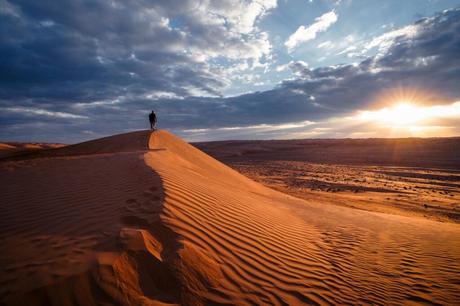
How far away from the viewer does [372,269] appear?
4328mm

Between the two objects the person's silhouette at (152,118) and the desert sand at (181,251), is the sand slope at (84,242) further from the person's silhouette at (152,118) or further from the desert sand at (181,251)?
the person's silhouette at (152,118)

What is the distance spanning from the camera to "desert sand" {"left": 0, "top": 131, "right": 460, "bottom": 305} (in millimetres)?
2600

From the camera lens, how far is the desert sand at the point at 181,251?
2600mm

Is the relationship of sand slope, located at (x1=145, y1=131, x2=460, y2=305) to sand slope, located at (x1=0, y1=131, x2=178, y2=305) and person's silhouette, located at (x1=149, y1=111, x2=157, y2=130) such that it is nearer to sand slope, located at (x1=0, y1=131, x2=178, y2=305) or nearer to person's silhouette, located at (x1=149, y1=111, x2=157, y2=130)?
sand slope, located at (x1=0, y1=131, x2=178, y2=305)

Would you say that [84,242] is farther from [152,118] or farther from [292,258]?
[152,118]

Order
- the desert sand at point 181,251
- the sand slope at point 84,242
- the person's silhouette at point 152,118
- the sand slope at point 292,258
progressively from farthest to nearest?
1. the person's silhouette at point 152,118
2. the sand slope at point 292,258
3. the desert sand at point 181,251
4. the sand slope at point 84,242

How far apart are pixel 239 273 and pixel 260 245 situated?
981mm

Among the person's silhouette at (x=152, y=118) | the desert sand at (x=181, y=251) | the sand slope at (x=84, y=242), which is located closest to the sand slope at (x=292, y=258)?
the desert sand at (x=181, y=251)

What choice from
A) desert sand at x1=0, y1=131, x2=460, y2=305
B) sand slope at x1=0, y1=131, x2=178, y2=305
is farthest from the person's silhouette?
sand slope at x1=0, y1=131, x2=178, y2=305

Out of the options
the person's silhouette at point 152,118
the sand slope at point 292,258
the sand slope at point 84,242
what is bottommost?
the sand slope at point 292,258

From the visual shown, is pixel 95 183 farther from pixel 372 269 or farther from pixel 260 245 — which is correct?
pixel 372 269

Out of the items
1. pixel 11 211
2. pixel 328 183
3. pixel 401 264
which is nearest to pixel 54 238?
pixel 11 211

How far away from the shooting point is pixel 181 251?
10.4 ft

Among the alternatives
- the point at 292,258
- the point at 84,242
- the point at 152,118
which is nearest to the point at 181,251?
the point at 84,242
